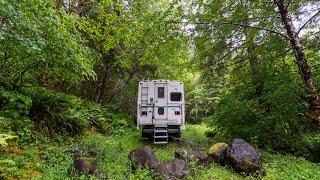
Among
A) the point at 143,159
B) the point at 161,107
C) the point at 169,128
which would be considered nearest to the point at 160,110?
the point at 161,107

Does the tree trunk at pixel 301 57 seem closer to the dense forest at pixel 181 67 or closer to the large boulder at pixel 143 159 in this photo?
the dense forest at pixel 181 67

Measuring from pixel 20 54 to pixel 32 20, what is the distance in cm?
177

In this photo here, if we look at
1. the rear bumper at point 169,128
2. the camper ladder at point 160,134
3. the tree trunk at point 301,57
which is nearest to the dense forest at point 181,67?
the tree trunk at point 301,57

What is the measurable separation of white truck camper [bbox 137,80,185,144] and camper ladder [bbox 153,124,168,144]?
0.05 meters

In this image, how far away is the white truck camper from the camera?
1434cm

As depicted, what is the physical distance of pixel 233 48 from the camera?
12.3 metres

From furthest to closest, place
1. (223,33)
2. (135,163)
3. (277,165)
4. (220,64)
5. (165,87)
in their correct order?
(165,87)
(220,64)
(223,33)
(277,165)
(135,163)

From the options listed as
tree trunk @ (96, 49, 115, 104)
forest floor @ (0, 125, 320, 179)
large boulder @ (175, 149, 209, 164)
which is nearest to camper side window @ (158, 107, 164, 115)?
forest floor @ (0, 125, 320, 179)

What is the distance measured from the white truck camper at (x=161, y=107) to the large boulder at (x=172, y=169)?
5890mm

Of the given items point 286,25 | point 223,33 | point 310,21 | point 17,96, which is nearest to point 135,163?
point 17,96

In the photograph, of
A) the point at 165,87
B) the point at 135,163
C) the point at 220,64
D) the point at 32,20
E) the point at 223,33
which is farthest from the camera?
the point at 165,87

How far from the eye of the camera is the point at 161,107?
14.4 m

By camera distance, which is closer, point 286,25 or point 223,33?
point 286,25

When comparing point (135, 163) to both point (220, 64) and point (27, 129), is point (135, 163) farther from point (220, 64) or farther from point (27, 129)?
point (220, 64)
